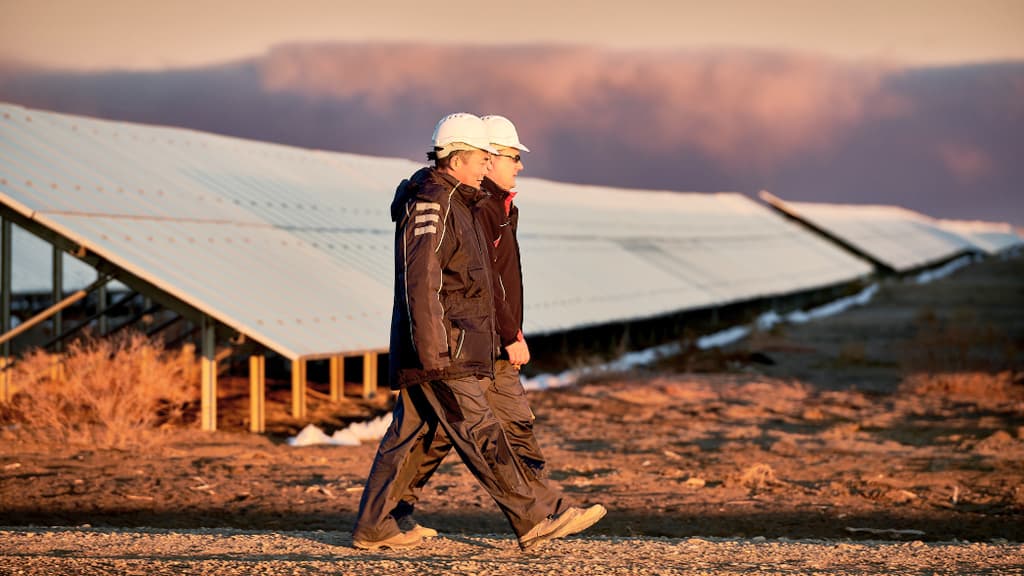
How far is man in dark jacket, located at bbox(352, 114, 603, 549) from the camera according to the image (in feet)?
19.1

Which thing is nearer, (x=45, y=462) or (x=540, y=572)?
(x=540, y=572)

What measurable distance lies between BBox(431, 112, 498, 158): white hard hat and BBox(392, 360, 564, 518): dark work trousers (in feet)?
3.45

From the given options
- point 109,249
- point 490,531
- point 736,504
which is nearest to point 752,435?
point 736,504

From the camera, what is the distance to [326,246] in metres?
16.8

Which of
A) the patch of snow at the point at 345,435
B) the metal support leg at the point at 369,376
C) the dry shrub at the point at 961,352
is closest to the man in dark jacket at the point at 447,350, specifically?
the patch of snow at the point at 345,435

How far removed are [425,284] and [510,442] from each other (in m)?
1.02

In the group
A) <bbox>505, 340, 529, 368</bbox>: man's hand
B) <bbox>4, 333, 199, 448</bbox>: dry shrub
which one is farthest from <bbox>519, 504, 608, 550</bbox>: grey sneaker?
<bbox>4, 333, 199, 448</bbox>: dry shrub

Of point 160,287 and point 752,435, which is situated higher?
point 160,287

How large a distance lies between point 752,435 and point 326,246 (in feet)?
20.6

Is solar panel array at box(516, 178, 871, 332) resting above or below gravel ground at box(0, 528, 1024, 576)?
above

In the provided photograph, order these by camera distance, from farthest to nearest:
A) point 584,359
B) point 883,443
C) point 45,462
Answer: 1. point 584,359
2. point 883,443
3. point 45,462

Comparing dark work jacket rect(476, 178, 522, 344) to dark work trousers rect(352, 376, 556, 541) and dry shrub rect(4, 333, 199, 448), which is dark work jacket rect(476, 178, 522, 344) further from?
dry shrub rect(4, 333, 199, 448)

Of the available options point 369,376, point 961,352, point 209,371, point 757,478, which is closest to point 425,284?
point 757,478

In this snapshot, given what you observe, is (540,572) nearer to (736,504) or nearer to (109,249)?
(736,504)
